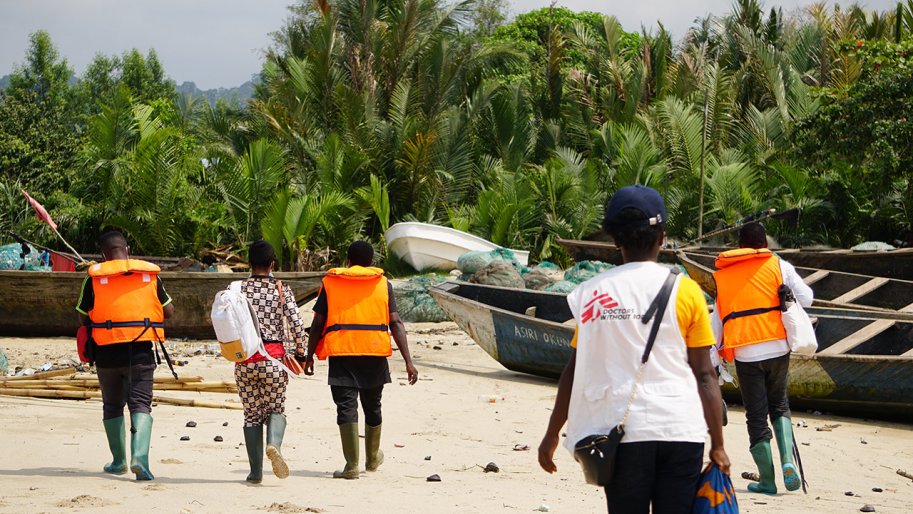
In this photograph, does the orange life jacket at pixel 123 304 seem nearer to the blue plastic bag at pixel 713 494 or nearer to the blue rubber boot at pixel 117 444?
the blue rubber boot at pixel 117 444

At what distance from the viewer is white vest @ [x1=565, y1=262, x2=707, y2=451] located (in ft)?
11.4

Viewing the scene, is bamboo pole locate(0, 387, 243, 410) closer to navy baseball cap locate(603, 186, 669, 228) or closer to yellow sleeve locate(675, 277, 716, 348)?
navy baseball cap locate(603, 186, 669, 228)

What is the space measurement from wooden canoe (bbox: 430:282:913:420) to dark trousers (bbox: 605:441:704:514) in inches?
253

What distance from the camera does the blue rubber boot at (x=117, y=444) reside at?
6.97 m

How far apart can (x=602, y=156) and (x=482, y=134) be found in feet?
11.3

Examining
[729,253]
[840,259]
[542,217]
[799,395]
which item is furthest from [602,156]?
[729,253]

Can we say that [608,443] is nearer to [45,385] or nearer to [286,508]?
[286,508]

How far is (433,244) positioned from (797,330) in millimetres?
16772

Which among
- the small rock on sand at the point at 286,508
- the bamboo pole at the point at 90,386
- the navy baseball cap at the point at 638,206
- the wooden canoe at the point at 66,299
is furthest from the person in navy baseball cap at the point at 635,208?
the wooden canoe at the point at 66,299

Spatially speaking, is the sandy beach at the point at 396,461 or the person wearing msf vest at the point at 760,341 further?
the person wearing msf vest at the point at 760,341

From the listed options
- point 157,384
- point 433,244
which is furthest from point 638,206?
point 433,244

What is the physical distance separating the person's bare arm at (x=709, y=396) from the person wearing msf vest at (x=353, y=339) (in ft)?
11.5

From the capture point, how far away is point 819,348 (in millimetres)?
10984

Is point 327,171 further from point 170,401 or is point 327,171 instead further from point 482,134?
point 170,401
